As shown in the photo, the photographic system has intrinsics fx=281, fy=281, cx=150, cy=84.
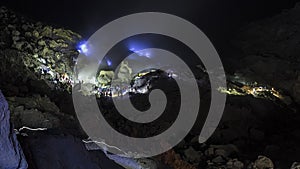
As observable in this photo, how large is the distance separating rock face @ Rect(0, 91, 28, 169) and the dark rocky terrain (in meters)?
0.17

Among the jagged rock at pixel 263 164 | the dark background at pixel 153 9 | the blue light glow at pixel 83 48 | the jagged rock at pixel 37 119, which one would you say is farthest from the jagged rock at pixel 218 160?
the dark background at pixel 153 9

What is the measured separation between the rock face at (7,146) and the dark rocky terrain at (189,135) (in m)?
0.17

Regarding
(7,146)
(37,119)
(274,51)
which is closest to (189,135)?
(37,119)

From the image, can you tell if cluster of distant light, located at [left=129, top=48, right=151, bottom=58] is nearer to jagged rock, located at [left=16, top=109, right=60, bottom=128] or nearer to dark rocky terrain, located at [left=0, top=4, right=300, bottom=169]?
dark rocky terrain, located at [left=0, top=4, right=300, bottom=169]

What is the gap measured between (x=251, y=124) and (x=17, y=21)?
53.8ft

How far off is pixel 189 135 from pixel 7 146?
36.9 feet

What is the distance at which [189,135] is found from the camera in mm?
14523

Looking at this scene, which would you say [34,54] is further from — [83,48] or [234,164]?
[234,164]

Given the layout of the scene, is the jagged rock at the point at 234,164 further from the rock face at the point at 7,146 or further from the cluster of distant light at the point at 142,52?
the cluster of distant light at the point at 142,52

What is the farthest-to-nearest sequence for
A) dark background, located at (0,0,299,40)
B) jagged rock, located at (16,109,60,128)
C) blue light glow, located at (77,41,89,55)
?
dark background, located at (0,0,299,40), blue light glow, located at (77,41,89,55), jagged rock, located at (16,109,60,128)

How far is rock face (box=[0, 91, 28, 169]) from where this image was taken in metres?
4.15

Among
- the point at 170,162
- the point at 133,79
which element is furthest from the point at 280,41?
the point at 170,162

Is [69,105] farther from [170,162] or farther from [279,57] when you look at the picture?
[279,57]

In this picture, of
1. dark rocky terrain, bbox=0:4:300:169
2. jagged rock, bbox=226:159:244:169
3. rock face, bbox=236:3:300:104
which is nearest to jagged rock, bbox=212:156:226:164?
dark rocky terrain, bbox=0:4:300:169
